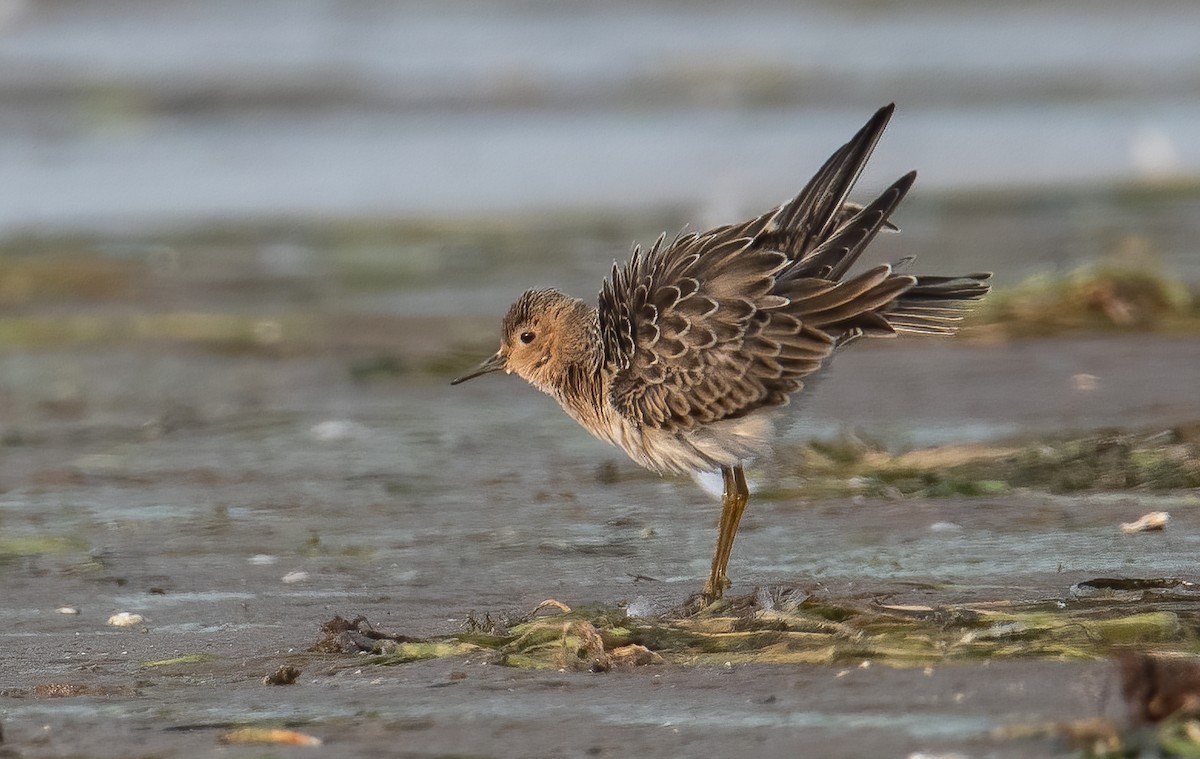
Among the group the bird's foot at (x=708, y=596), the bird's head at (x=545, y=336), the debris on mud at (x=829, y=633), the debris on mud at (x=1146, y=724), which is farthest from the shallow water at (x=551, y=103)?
the debris on mud at (x=1146, y=724)

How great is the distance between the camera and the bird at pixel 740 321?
5527mm

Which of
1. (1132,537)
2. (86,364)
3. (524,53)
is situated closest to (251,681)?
(1132,537)

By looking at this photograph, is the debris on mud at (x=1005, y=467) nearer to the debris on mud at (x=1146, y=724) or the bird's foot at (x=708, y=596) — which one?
the bird's foot at (x=708, y=596)

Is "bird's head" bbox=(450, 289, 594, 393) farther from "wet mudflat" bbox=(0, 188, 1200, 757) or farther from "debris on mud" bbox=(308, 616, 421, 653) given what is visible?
"debris on mud" bbox=(308, 616, 421, 653)

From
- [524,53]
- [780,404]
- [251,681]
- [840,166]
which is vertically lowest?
[251,681]

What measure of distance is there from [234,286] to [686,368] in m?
6.91

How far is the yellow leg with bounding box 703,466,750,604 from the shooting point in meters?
5.43

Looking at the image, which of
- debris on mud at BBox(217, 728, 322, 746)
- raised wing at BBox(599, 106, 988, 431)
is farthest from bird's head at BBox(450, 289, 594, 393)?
debris on mud at BBox(217, 728, 322, 746)

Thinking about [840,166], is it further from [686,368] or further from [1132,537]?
[1132,537]

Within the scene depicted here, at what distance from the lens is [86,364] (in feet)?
32.3

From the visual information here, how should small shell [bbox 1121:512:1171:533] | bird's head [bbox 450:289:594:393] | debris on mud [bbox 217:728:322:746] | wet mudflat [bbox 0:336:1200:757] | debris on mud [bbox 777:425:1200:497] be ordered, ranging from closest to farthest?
debris on mud [bbox 217:728:322:746] → wet mudflat [bbox 0:336:1200:757] → small shell [bbox 1121:512:1171:533] → bird's head [bbox 450:289:594:393] → debris on mud [bbox 777:425:1200:497]

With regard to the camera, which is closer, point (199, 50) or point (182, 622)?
point (182, 622)

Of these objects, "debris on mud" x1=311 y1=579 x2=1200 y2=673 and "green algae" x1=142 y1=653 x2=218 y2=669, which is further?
"green algae" x1=142 y1=653 x2=218 y2=669

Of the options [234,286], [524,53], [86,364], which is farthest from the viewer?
[524,53]
